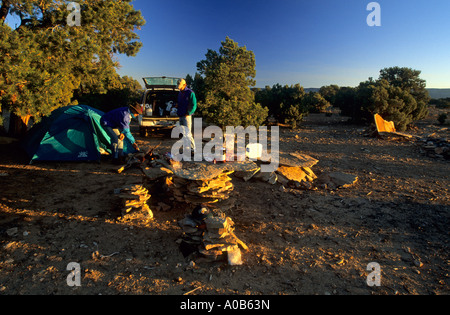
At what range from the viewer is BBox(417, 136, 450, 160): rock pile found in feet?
29.3

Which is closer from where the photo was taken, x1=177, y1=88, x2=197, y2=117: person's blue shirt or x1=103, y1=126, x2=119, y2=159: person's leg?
x1=177, y1=88, x2=197, y2=117: person's blue shirt

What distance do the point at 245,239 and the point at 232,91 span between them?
367 inches

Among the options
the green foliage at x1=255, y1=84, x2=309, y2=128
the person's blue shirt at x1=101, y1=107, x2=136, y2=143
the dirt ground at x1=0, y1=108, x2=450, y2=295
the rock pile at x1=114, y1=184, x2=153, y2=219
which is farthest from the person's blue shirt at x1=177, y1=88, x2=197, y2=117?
the green foliage at x1=255, y1=84, x2=309, y2=128

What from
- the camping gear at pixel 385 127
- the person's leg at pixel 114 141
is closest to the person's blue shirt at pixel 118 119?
the person's leg at pixel 114 141

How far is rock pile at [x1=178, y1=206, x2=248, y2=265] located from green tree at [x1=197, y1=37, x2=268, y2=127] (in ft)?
Answer: 24.1

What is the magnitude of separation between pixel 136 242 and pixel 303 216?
Answer: 3.04 metres

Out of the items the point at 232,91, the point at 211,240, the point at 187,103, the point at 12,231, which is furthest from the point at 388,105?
the point at 12,231

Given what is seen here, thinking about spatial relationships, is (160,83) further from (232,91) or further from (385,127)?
(385,127)

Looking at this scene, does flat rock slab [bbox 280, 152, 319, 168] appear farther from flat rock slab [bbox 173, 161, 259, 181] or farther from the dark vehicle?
the dark vehicle

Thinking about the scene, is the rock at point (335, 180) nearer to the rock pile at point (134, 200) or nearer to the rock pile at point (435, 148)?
the rock pile at point (134, 200)

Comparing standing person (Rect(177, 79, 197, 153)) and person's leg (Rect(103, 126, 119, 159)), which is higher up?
standing person (Rect(177, 79, 197, 153))

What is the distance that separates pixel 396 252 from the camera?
11.7 feet

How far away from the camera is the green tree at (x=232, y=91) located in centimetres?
1057

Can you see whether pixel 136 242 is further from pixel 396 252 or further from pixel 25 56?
pixel 25 56
